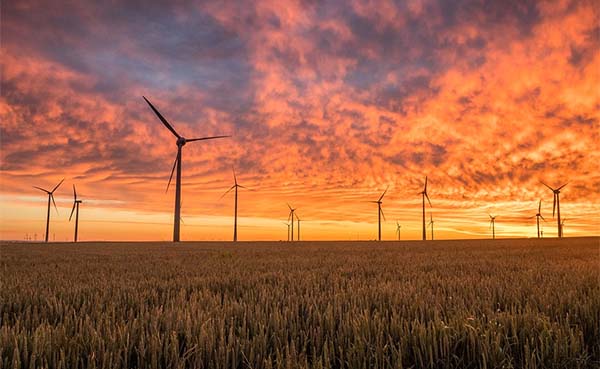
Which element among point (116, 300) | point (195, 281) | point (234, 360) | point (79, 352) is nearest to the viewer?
point (234, 360)

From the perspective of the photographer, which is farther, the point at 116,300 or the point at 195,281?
the point at 195,281

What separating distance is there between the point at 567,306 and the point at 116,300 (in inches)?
265

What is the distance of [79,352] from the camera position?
3.30 metres

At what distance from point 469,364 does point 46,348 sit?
3513mm

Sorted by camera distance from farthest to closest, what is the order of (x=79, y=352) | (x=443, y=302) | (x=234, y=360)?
(x=443, y=302)
(x=79, y=352)
(x=234, y=360)

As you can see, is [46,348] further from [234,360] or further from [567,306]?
[567,306]

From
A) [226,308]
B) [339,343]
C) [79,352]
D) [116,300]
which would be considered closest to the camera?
[79,352]

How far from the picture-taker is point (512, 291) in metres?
6.59

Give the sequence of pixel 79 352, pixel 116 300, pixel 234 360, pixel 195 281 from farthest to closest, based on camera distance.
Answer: pixel 195 281, pixel 116 300, pixel 79 352, pixel 234 360

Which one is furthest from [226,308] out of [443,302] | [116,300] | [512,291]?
[512,291]

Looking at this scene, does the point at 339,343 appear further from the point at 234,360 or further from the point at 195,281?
the point at 195,281

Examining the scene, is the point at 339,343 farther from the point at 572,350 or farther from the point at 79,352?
the point at 79,352

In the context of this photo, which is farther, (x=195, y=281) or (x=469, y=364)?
(x=195, y=281)

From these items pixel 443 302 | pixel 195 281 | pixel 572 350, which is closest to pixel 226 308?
pixel 443 302
